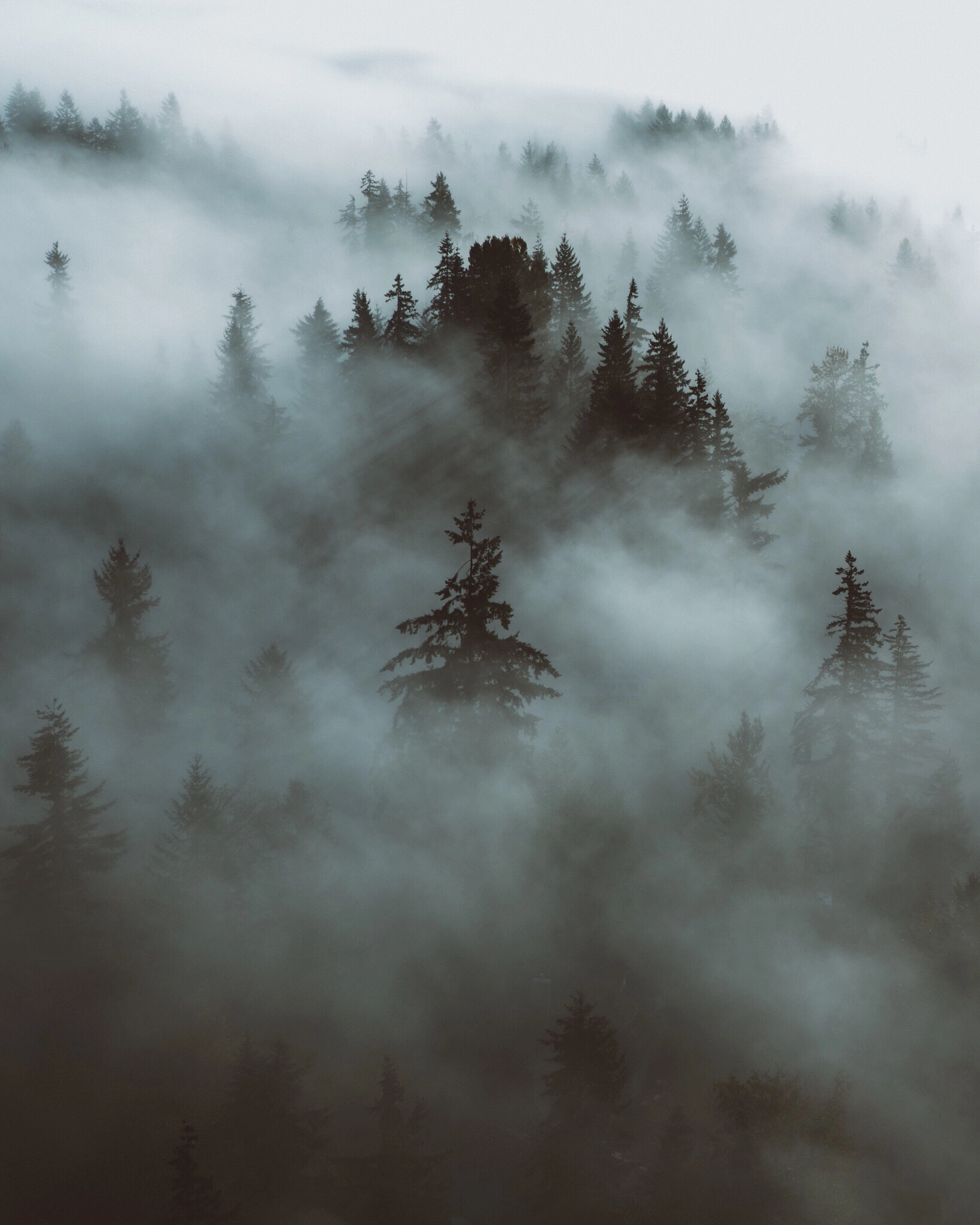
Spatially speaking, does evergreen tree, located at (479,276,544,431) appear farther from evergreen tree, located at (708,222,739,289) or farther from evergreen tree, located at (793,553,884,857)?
evergreen tree, located at (708,222,739,289)

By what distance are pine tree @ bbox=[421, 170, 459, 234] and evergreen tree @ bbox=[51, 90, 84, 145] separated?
65.7 metres

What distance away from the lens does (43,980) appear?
3556 cm

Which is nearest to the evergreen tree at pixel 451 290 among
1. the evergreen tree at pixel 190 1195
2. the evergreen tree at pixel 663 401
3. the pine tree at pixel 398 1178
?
the evergreen tree at pixel 663 401

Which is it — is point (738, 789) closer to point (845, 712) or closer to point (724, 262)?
point (845, 712)

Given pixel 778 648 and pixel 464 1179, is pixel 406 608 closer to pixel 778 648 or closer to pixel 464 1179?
pixel 778 648

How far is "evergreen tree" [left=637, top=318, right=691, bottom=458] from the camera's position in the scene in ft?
165

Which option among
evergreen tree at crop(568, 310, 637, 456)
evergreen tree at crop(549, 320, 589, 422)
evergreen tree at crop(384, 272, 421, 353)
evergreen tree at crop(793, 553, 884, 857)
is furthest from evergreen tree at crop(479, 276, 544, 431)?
evergreen tree at crop(793, 553, 884, 857)

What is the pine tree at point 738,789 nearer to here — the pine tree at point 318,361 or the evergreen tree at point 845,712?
the evergreen tree at point 845,712

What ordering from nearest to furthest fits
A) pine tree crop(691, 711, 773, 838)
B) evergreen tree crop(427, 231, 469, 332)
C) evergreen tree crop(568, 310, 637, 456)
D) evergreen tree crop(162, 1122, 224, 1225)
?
1. evergreen tree crop(162, 1122, 224, 1225)
2. pine tree crop(691, 711, 773, 838)
3. evergreen tree crop(568, 310, 637, 456)
4. evergreen tree crop(427, 231, 469, 332)

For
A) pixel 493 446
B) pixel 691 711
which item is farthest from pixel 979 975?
pixel 493 446

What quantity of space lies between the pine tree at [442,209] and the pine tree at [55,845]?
3040 inches

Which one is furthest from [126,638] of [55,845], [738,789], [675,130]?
[675,130]

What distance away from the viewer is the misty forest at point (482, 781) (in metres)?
28.9

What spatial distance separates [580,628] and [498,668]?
97.6ft
